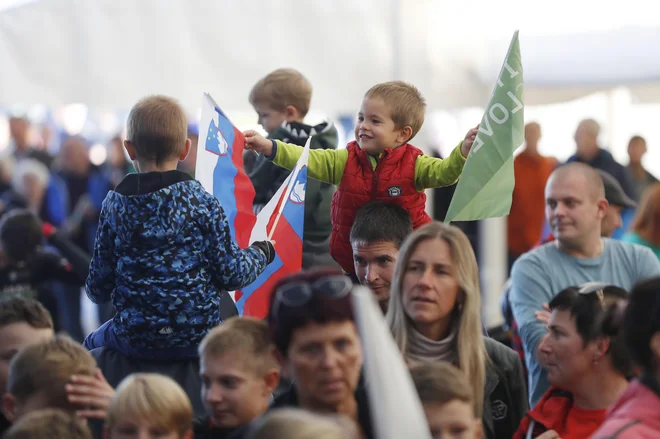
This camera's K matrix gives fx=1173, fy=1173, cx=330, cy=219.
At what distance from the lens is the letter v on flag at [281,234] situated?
4961 mm

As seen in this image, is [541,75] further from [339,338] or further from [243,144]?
[339,338]

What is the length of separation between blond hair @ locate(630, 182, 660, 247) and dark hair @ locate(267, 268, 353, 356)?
3.94 m

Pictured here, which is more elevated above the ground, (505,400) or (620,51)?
(620,51)

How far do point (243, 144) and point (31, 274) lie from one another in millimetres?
3083

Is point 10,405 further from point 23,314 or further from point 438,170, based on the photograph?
point 438,170

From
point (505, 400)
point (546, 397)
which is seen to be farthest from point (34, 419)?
point (546, 397)

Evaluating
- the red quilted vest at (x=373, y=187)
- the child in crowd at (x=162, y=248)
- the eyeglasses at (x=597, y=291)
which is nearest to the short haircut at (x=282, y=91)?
the red quilted vest at (x=373, y=187)

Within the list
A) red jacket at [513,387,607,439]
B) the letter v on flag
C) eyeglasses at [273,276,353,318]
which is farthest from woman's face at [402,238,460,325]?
the letter v on flag

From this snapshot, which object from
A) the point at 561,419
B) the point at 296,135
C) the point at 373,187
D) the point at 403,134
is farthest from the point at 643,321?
the point at 296,135

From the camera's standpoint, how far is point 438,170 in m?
4.94

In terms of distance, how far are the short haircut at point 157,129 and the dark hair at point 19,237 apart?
3.40 meters

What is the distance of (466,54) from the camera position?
812cm

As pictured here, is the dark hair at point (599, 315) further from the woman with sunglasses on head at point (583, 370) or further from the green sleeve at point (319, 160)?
the green sleeve at point (319, 160)

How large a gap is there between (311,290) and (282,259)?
4.98 feet
